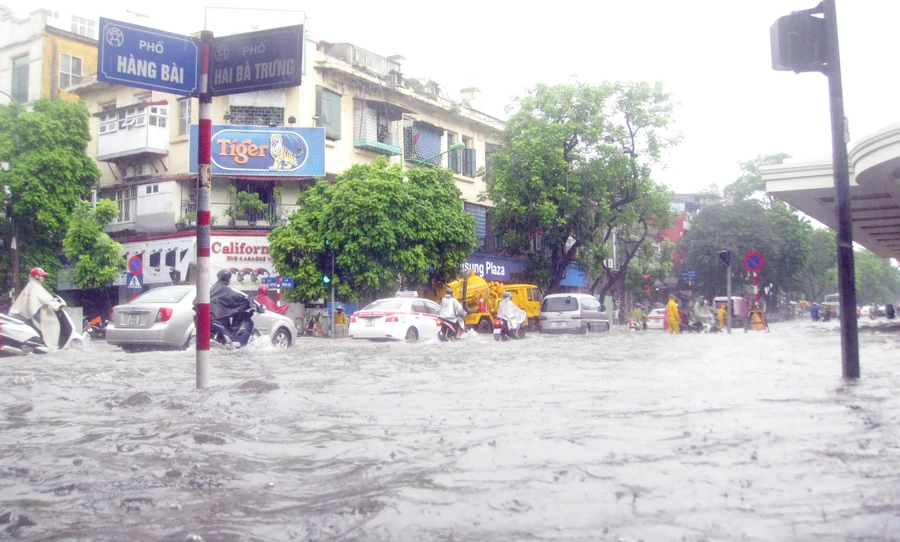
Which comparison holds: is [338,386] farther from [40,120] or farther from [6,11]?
[6,11]

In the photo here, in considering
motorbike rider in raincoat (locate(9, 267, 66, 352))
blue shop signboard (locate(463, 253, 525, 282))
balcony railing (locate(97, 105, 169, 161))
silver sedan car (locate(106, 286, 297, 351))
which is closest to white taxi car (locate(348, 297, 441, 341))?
silver sedan car (locate(106, 286, 297, 351))

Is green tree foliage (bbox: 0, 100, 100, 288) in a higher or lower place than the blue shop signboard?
higher

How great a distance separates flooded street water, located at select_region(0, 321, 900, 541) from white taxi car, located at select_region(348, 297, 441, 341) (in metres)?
11.1

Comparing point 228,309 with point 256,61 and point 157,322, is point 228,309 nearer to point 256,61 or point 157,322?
point 157,322

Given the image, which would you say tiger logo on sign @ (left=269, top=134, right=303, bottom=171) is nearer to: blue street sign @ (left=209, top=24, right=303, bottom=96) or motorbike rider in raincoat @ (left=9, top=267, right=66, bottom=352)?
motorbike rider in raincoat @ (left=9, top=267, right=66, bottom=352)

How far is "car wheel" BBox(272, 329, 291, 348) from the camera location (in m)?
14.7

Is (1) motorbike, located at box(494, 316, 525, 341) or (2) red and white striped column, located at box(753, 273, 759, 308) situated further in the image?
(2) red and white striped column, located at box(753, 273, 759, 308)

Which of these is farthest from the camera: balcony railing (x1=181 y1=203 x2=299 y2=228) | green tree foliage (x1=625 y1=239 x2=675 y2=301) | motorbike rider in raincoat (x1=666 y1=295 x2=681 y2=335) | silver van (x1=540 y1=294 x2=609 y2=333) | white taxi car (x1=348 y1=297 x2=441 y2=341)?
green tree foliage (x1=625 y1=239 x2=675 y2=301)

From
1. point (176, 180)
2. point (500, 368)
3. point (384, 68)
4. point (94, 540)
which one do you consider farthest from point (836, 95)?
point (384, 68)

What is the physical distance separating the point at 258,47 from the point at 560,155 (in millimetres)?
29855

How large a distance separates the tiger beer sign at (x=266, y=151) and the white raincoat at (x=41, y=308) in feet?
58.1

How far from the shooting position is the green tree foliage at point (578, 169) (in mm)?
36250

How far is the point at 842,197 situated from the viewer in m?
7.88

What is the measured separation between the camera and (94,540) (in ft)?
10.2
